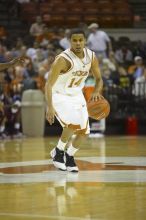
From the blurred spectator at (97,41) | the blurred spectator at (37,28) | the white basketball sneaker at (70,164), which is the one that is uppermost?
the blurred spectator at (37,28)

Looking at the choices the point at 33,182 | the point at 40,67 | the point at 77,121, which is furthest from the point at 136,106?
the point at 33,182

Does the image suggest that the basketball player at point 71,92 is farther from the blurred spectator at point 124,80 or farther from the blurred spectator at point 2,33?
the blurred spectator at point 2,33

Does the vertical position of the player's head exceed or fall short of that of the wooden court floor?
it exceeds it

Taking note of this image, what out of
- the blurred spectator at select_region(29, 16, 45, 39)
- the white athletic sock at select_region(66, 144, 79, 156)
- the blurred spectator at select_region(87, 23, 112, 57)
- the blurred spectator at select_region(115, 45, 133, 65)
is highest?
the blurred spectator at select_region(29, 16, 45, 39)

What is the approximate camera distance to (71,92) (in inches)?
372

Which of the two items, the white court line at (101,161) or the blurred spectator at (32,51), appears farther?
the blurred spectator at (32,51)

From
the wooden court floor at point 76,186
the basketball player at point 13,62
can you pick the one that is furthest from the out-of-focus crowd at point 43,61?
the basketball player at point 13,62

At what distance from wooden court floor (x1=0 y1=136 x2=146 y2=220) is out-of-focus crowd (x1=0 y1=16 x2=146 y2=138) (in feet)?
12.8

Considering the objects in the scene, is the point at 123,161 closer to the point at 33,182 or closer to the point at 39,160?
the point at 39,160

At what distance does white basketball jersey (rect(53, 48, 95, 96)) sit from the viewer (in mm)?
9344

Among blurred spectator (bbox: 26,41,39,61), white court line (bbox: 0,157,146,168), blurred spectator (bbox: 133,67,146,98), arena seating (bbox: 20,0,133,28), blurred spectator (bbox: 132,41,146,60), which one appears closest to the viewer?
white court line (bbox: 0,157,146,168)

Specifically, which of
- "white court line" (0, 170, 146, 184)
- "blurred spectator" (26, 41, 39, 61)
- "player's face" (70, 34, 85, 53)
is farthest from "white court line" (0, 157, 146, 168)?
"blurred spectator" (26, 41, 39, 61)

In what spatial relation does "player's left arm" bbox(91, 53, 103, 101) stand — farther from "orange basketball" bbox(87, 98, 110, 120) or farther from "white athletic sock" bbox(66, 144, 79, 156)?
"white athletic sock" bbox(66, 144, 79, 156)

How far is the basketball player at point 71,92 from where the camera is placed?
9312 mm
